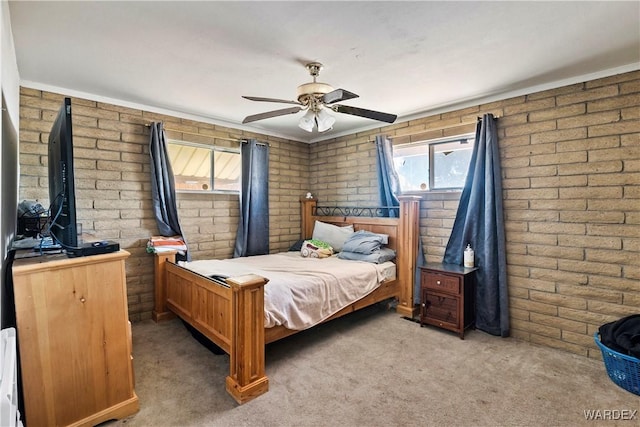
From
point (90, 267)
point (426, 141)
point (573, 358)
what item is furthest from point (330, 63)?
point (573, 358)

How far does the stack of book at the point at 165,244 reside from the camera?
3.20 meters

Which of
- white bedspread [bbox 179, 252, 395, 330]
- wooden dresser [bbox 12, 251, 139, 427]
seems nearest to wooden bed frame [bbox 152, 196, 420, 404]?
white bedspread [bbox 179, 252, 395, 330]

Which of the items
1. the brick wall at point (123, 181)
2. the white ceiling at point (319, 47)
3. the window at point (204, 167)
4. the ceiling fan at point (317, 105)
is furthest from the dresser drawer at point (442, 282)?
the window at point (204, 167)

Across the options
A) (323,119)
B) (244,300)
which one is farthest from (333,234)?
(244,300)

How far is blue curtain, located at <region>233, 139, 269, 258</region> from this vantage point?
13.0 ft

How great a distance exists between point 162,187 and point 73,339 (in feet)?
6.28

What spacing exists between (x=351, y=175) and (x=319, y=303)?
2111 millimetres

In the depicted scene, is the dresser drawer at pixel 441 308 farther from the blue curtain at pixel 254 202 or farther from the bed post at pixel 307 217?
the blue curtain at pixel 254 202

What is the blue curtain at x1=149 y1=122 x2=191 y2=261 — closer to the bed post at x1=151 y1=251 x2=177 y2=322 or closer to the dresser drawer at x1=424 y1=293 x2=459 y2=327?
the bed post at x1=151 y1=251 x2=177 y2=322

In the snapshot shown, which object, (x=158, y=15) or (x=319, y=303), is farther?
(x=319, y=303)

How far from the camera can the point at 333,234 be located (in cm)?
407

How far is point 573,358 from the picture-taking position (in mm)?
2520

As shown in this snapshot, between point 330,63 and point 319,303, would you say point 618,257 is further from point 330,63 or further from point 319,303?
point 330,63

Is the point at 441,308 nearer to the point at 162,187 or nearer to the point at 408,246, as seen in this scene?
the point at 408,246
